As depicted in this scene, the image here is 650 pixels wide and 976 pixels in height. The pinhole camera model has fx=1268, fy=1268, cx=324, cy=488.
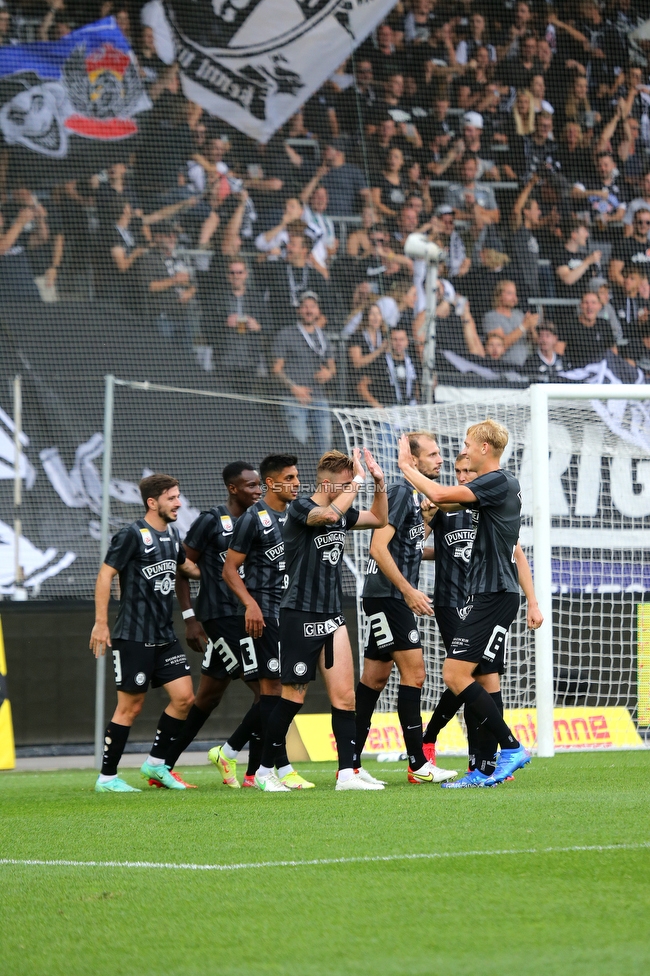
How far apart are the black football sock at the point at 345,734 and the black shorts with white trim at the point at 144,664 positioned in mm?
1182

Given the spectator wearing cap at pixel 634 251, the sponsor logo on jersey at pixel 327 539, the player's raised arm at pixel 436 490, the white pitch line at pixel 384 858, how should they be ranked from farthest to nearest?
the spectator wearing cap at pixel 634 251, the sponsor logo on jersey at pixel 327 539, the player's raised arm at pixel 436 490, the white pitch line at pixel 384 858

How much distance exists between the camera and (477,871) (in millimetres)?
3967

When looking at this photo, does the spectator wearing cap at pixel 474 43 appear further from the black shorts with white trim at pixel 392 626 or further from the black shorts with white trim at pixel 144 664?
the black shorts with white trim at pixel 144 664

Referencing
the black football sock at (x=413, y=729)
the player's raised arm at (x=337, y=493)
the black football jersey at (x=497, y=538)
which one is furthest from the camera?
the black football sock at (x=413, y=729)

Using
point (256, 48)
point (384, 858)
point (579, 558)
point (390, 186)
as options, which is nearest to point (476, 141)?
point (390, 186)

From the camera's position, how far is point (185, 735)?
7.74m

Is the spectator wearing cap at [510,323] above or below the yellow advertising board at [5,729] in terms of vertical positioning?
above

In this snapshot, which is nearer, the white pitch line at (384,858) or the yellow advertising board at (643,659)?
the white pitch line at (384,858)

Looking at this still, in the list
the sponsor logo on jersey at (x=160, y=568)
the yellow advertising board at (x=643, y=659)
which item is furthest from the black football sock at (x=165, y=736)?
the yellow advertising board at (x=643, y=659)

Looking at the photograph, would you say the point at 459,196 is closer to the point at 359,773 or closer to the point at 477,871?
the point at 359,773

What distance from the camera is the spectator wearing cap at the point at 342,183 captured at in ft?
50.2

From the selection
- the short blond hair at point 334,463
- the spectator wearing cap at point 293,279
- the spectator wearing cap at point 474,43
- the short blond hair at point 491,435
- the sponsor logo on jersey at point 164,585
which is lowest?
the sponsor logo on jersey at point 164,585

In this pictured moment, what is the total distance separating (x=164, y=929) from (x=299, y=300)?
1146 centimetres

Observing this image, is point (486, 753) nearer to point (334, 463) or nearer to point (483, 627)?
point (483, 627)
